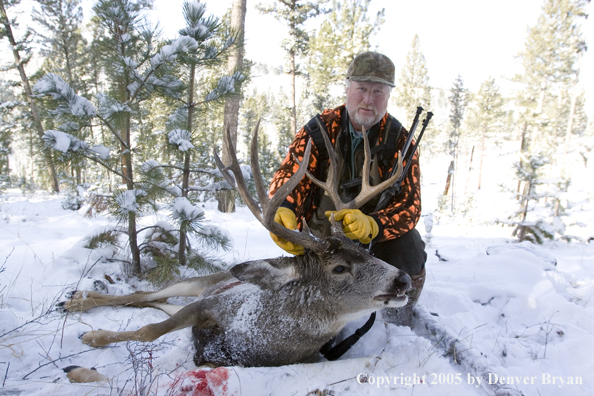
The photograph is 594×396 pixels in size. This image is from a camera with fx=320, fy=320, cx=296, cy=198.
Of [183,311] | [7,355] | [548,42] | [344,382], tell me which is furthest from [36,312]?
[548,42]

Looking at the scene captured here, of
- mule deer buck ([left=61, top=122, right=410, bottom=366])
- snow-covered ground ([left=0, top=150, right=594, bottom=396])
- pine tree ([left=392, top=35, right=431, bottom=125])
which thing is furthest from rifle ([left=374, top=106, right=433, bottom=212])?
pine tree ([left=392, top=35, right=431, bottom=125])

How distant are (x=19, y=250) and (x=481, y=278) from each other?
6.25 m

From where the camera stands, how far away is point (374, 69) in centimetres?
339

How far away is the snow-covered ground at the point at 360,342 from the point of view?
6.12 feet

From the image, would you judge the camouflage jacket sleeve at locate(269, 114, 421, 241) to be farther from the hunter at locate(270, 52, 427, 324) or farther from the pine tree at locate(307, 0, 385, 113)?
the pine tree at locate(307, 0, 385, 113)

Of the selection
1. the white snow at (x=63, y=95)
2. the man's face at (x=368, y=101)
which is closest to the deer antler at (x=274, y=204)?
the man's face at (x=368, y=101)

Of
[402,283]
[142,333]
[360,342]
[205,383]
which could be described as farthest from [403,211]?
[142,333]

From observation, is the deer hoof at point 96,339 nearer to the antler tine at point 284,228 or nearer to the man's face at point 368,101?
the antler tine at point 284,228

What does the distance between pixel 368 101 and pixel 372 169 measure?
74 centimetres

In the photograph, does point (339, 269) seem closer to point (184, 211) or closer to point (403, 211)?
point (403, 211)

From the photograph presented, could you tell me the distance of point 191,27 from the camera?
3.70m

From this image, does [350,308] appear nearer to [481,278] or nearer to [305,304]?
[305,304]

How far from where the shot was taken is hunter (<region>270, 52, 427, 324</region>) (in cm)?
316

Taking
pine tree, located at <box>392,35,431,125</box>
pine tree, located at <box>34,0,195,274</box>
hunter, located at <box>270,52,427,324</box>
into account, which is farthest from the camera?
pine tree, located at <box>392,35,431,125</box>
